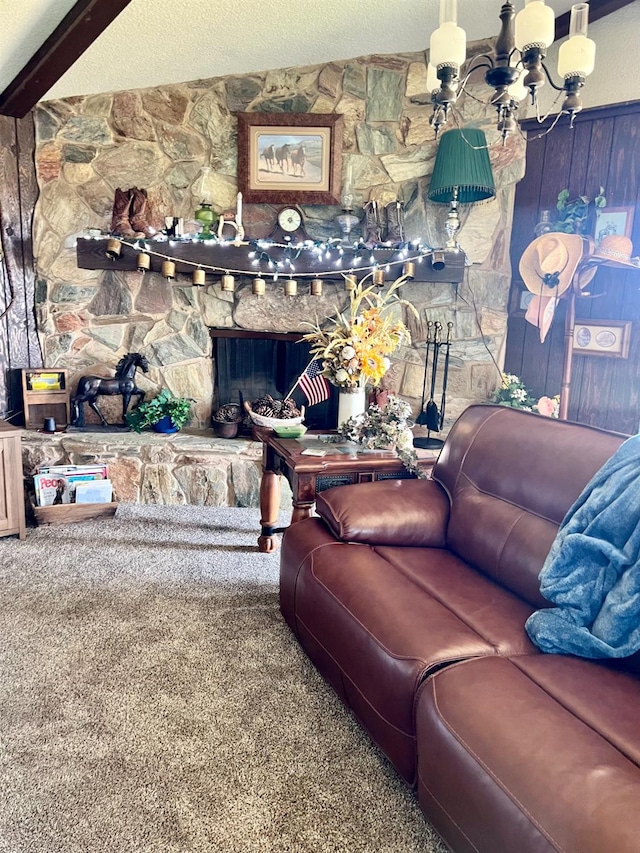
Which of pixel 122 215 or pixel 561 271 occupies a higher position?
pixel 122 215

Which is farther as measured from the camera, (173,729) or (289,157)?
(289,157)

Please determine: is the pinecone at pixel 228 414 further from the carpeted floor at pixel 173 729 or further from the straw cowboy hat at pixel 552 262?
the straw cowboy hat at pixel 552 262

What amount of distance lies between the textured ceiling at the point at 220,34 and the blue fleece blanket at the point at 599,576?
2.79m

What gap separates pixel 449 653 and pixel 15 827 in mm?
1132

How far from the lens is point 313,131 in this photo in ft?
12.9

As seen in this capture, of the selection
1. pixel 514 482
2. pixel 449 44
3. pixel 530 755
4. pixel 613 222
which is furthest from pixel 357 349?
pixel 530 755

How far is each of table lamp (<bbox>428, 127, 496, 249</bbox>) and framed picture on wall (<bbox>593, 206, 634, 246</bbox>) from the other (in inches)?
25.6

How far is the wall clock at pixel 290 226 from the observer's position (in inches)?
158

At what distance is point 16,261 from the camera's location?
12.7ft

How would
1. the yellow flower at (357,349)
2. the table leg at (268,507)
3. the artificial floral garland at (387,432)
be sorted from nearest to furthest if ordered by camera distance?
the artificial floral garland at (387,432), the yellow flower at (357,349), the table leg at (268,507)

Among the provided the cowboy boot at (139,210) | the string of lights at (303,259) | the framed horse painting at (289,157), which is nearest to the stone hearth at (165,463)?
the string of lights at (303,259)

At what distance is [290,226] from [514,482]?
2.54 m

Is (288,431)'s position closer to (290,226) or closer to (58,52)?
(290,226)

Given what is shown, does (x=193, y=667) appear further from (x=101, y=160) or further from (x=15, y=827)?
(x=101, y=160)
